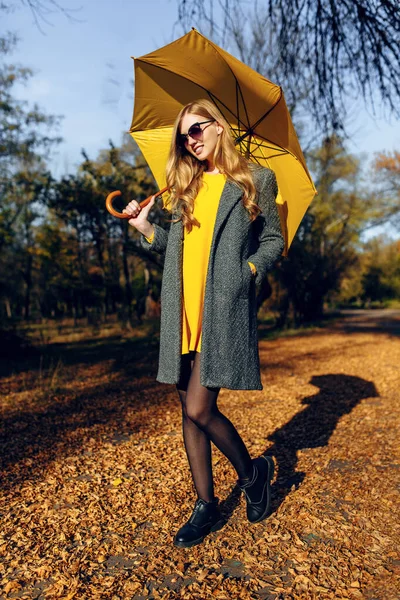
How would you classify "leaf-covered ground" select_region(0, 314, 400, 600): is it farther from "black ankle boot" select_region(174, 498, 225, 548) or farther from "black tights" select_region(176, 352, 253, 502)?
"black tights" select_region(176, 352, 253, 502)

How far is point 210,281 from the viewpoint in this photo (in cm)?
214

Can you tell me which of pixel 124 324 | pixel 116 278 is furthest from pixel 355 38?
pixel 116 278

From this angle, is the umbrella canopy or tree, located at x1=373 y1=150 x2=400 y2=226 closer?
the umbrella canopy

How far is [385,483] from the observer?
2855 millimetres

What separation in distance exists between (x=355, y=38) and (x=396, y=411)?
12.1ft

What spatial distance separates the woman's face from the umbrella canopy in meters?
0.43

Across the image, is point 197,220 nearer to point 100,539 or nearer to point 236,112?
point 236,112

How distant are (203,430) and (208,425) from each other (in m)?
0.04

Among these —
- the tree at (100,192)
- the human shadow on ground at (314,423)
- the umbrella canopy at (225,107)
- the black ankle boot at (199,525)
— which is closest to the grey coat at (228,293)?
the umbrella canopy at (225,107)

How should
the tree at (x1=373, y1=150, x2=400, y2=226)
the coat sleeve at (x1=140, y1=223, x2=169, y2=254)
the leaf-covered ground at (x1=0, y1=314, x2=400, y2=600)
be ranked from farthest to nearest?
the tree at (x1=373, y1=150, x2=400, y2=226) → the coat sleeve at (x1=140, y1=223, x2=169, y2=254) → the leaf-covered ground at (x1=0, y1=314, x2=400, y2=600)

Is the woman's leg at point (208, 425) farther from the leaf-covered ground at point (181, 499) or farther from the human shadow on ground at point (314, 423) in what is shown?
the human shadow on ground at point (314, 423)

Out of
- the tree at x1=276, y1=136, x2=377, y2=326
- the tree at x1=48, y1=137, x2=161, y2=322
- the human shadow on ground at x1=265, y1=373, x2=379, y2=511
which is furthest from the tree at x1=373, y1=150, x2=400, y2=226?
the human shadow on ground at x1=265, y1=373, x2=379, y2=511

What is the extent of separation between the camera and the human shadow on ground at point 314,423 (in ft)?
9.91

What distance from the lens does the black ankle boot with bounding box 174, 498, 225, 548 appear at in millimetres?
2197
